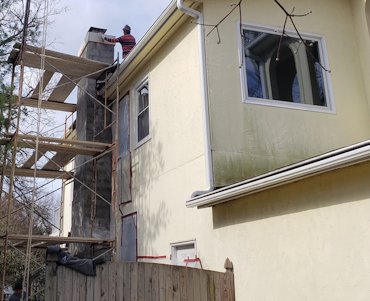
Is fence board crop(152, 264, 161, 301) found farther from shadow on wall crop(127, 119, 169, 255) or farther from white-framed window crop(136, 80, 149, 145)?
white-framed window crop(136, 80, 149, 145)

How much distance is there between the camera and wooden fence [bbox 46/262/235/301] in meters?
Answer: 5.62

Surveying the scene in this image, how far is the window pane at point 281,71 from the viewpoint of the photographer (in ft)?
26.0

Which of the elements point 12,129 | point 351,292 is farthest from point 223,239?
point 12,129

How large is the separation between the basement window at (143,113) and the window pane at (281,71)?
262 cm

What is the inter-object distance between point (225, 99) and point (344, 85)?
257cm

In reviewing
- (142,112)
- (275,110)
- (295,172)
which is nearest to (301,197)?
(295,172)

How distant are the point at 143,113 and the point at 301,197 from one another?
17.2 feet

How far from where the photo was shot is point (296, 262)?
203 inches

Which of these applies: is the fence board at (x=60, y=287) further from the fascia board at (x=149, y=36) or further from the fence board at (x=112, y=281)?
the fascia board at (x=149, y=36)

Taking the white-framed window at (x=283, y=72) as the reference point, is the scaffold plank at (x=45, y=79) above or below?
above

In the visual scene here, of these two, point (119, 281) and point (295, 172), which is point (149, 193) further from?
point (295, 172)

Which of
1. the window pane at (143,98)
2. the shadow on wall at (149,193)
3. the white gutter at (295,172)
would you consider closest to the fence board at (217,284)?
the white gutter at (295,172)

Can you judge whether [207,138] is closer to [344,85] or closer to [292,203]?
[292,203]

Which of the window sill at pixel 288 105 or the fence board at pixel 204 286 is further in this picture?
the window sill at pixel 288 105
